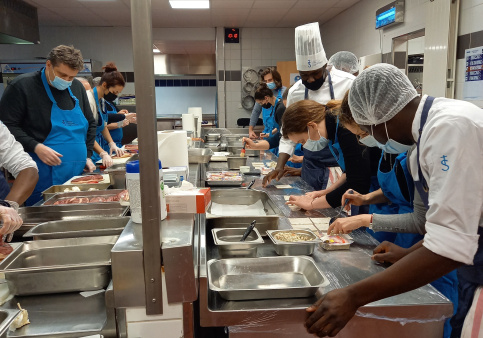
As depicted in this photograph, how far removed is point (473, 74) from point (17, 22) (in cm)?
560

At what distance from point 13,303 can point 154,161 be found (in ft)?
2.26

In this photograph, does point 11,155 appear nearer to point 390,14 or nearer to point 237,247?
point 237,247

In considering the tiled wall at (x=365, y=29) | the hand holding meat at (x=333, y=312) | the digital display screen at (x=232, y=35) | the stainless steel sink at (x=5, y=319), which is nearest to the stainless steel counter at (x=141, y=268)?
the stainless steel sink at (x=5, y=319)

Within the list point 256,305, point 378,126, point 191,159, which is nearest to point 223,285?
point 256,305

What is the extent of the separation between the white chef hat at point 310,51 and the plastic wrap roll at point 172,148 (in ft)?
4.32

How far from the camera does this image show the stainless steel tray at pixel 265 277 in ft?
4.09

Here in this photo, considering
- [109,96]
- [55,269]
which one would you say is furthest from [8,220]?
[109,96]

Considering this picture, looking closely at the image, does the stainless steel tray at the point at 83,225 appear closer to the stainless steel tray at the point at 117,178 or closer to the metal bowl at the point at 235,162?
the stainless steel tray at the point at 117,178

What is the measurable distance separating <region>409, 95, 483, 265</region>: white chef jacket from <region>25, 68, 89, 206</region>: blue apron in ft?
8.71

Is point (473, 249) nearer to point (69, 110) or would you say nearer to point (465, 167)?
point (465, 167)

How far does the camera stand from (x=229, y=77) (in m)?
8.99

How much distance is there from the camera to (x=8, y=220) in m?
1.47

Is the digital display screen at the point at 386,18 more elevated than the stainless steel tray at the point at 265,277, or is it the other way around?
the digital display screen at the point at 386,18

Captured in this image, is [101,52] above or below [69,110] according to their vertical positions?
above
